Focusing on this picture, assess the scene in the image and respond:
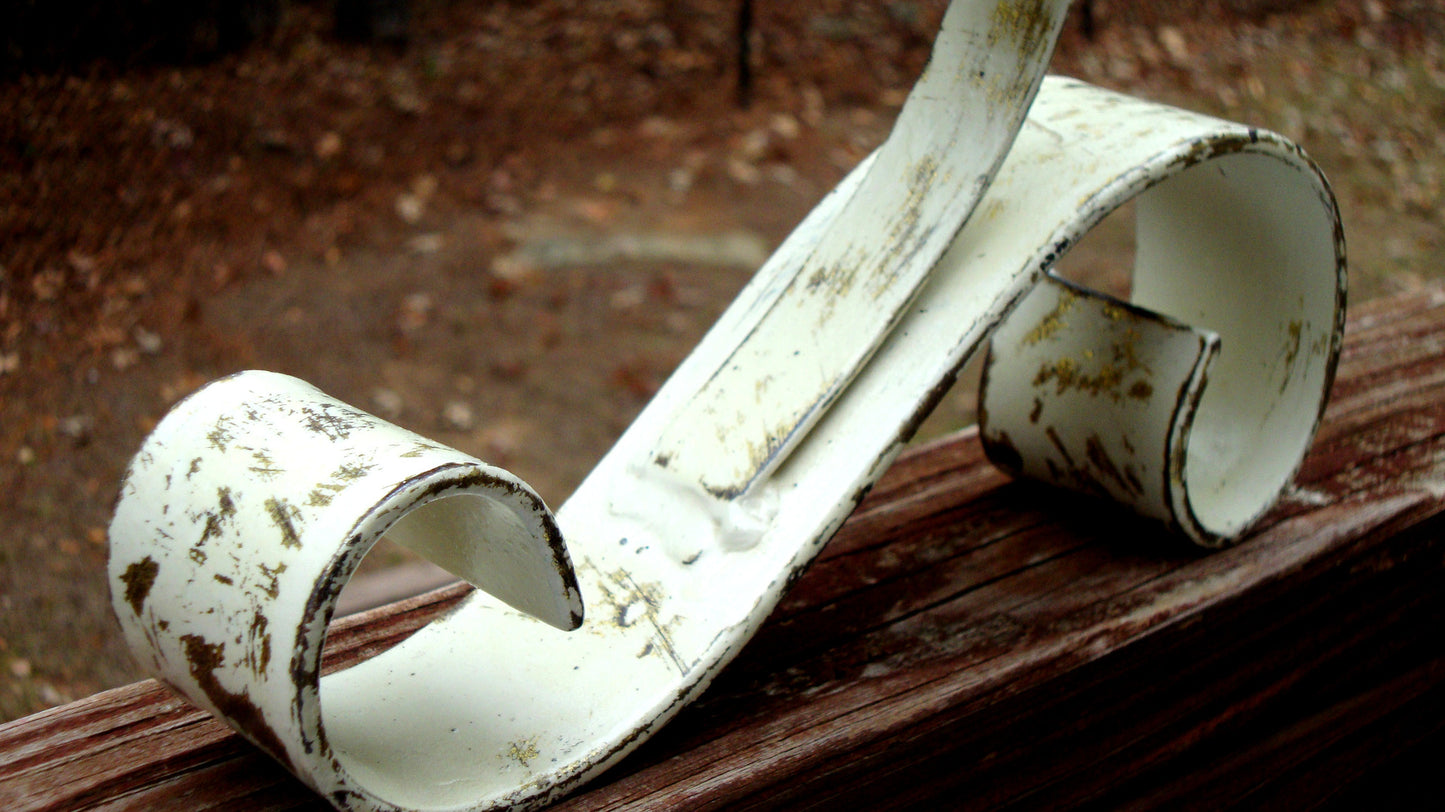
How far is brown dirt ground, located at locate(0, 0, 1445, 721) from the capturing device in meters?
2.89

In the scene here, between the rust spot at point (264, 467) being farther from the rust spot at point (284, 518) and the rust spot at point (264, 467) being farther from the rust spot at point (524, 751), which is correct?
the rust spot at point (524, 751)

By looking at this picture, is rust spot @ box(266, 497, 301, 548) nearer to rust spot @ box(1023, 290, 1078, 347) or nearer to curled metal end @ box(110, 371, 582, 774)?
curled metal end @ box(110, 371, 582, 774)

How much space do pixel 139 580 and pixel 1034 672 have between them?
978 mm

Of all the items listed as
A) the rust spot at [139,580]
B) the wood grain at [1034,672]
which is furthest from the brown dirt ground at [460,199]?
the rust spot at [139,580]

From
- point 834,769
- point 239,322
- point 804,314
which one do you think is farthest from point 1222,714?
point 239,322

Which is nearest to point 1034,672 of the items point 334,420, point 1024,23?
point 1024,23

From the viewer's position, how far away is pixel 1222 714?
166cm

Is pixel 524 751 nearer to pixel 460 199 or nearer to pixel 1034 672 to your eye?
pixel 1034 672

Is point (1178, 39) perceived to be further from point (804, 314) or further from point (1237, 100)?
point (804, 314)

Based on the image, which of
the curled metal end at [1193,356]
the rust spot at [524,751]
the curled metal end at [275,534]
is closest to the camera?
the curled metal end at [275,534]

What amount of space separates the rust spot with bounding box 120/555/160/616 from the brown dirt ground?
1.63 m

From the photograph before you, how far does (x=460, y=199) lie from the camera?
14.0 feet

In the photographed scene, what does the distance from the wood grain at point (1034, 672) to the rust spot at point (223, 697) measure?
0.15 metres

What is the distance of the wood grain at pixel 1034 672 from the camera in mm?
1271
